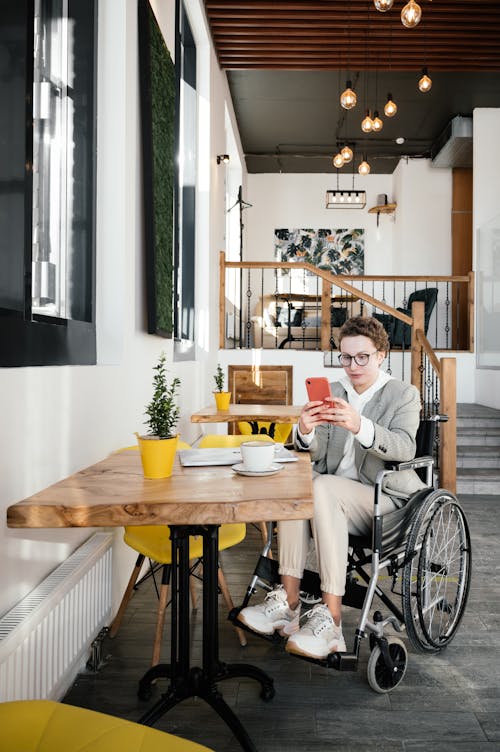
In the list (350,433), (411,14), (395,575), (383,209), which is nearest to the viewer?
(395,575)

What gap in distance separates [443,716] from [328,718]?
0.35 meters

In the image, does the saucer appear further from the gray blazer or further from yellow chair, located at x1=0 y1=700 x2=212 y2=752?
yellow chair, located at x1=0 y1=700 x2=212 y2=752

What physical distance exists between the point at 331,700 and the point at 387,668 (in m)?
0.20

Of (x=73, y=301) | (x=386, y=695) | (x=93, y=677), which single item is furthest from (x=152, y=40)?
(x=386, y=695)

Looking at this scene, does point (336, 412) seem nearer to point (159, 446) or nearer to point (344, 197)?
point (159, 446)

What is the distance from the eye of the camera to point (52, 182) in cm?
223

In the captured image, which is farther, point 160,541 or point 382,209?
point 382,209

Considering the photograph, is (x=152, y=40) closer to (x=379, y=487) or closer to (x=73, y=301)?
(x=73, y=301)

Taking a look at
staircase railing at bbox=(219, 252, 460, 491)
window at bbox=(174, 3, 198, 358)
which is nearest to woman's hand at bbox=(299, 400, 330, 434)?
staircase railing at bbox=(219, 252, 460, 491)

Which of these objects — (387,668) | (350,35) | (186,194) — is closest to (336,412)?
(387,668)

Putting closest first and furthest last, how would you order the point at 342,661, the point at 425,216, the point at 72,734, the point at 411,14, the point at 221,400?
the point at 72,734, the point at 342,661, the point at 411,14, the point at 221,400, the point at 425,216

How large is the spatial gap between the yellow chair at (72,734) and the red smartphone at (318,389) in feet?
3.66

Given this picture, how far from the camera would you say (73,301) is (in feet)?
7.81

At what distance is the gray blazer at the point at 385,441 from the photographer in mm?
2102
